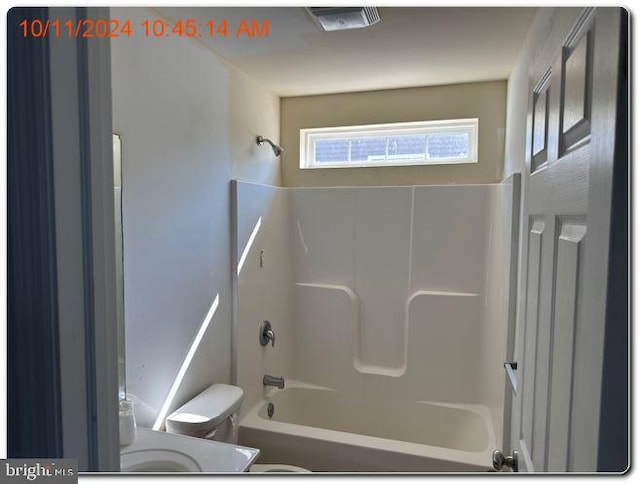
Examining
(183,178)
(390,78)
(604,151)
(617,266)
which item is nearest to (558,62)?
(604,151)

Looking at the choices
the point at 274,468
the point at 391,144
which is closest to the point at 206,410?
the point at 274,468

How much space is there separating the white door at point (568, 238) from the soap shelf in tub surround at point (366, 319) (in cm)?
134

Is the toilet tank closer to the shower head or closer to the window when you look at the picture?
the shower head

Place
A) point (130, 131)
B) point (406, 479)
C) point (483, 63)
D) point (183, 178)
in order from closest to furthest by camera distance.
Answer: point (406, 479)
point (130, 131)
point (183, 178)
point (483, 63)

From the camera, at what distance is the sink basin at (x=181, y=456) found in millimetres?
1171

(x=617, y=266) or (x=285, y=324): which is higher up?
(x=617, y=266)

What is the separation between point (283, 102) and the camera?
2.57 meters

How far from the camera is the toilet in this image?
1.53 metres

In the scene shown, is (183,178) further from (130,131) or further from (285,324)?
(285,324)

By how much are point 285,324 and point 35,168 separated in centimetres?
212

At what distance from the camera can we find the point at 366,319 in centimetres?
254

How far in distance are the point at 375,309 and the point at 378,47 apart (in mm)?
1450

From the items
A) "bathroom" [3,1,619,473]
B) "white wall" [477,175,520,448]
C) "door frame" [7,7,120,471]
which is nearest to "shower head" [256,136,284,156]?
"bathroom" [3,1,619,473]

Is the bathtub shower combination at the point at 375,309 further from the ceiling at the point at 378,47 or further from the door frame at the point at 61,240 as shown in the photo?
the door frame at the point at 61,240
